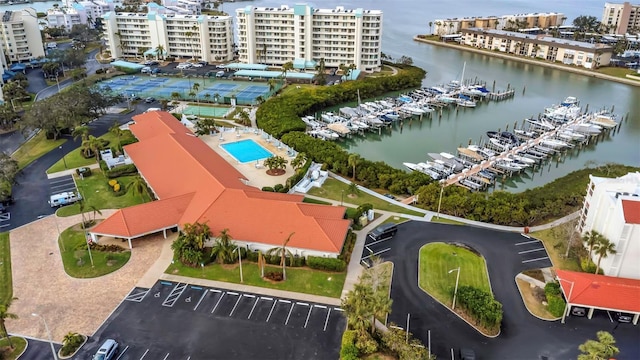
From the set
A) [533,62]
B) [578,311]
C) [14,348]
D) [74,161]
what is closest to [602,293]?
[578,311]

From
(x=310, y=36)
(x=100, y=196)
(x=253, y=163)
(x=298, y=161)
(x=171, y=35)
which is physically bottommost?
(x=100, y=196)

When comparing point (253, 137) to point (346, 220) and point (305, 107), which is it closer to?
point (305, 107)

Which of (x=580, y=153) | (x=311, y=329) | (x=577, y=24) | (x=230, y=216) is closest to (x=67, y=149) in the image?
(x=230, y=216)

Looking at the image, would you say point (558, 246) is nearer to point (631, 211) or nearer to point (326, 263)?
point (631, 211)

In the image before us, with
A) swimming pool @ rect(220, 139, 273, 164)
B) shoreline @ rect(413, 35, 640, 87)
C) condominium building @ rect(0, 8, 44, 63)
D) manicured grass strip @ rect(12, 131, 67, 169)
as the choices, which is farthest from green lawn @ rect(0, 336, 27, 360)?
shoreline @ rect(413, 35, 640, 87)

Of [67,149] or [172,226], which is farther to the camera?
[67,149]

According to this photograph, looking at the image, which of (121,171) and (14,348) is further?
(121,171)

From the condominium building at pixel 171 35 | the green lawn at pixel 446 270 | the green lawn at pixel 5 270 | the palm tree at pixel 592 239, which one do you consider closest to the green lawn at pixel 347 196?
the green lawn at pixel 446 270
